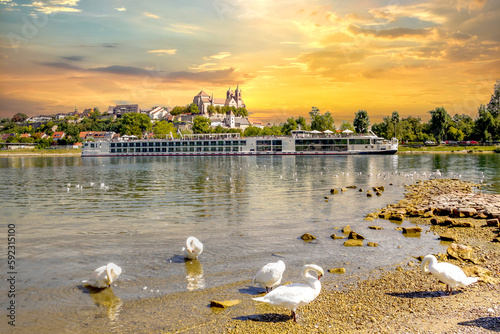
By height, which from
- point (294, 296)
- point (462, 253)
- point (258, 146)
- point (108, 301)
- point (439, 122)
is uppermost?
point (439, 122)

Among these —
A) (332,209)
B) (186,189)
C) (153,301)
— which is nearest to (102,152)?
(186,189)

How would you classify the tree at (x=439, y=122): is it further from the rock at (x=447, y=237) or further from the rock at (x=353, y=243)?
the rock at (x=353, y=243)

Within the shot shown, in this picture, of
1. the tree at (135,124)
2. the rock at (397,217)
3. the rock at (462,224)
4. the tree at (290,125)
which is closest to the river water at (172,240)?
the rock at (397,217)

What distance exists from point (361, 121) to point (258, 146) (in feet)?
178

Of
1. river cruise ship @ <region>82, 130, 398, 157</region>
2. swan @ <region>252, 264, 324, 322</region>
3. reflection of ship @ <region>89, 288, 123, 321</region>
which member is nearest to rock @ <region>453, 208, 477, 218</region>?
swan @ <region>252, 264, 324, 322</region>

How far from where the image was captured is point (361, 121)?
146625 millimetres

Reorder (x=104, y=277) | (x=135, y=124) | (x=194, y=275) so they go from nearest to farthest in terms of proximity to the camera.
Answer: (x=104, y=277), (x=194, y=275), (x=135, y=124)

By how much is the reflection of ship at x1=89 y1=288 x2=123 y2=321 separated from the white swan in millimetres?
2703

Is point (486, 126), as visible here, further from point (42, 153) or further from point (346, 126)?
point (42, 153)

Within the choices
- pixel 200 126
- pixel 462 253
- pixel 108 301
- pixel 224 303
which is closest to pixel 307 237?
pixel 462 253

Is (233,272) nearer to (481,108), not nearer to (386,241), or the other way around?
(386,241)

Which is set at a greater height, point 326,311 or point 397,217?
point 397,217

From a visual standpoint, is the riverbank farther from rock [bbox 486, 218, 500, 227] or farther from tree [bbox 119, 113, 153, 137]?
rock [bbox 486, 218, 500, 227]

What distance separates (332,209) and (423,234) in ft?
22.4
